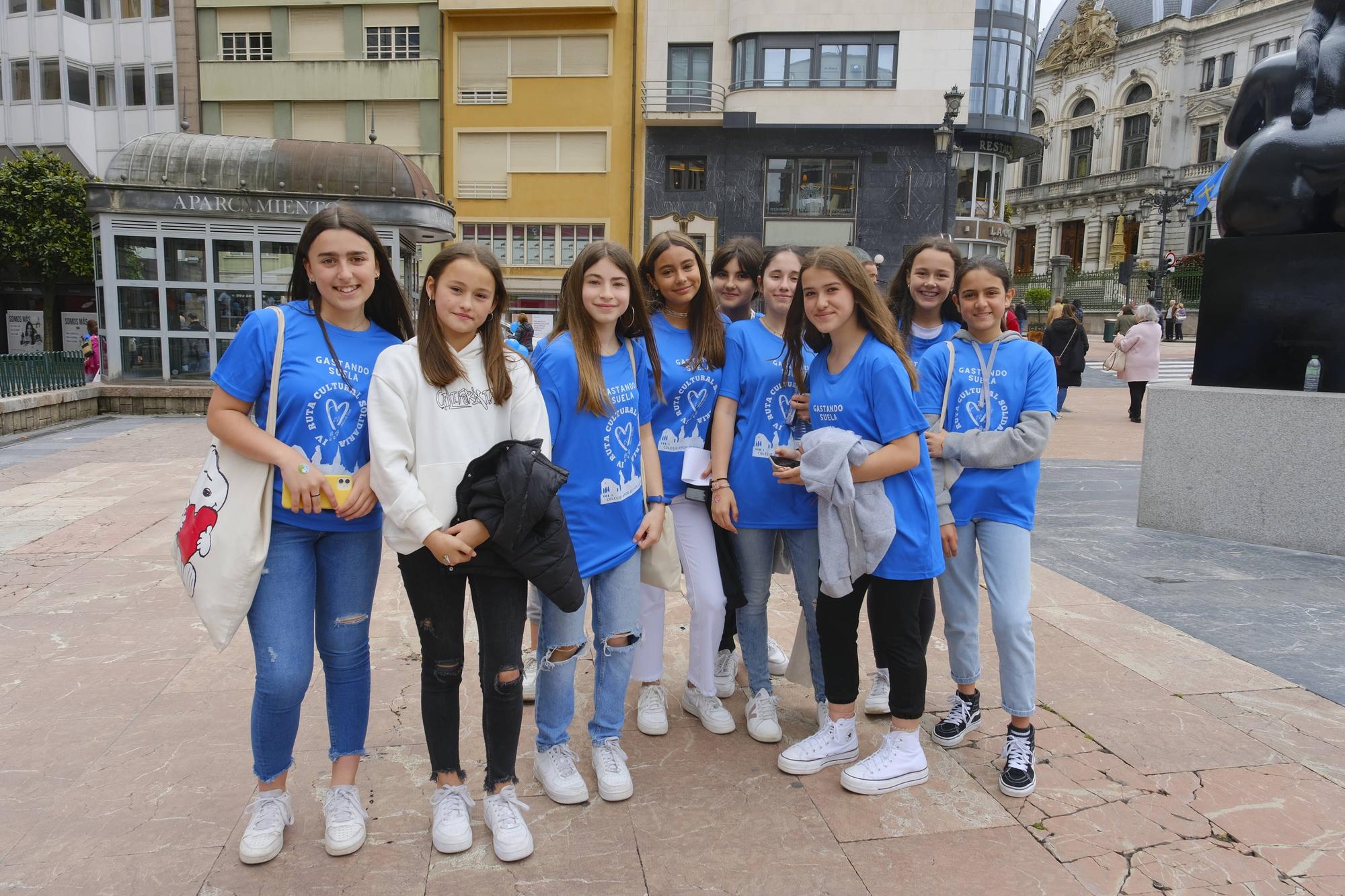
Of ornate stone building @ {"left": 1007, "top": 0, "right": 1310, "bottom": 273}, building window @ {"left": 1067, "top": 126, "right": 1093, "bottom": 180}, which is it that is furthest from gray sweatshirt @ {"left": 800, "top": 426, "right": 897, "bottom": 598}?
building window @ {"left": 1067, "top": 126, "right": 1093, "bottom": 180}

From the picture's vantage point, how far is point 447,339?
2557 mm

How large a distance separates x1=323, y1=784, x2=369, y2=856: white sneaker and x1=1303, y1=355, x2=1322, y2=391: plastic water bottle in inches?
241

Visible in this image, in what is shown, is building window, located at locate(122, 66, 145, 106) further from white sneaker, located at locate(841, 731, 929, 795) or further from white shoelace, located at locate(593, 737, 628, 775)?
white sneaker, located at locate(841, 731, 929, 795)

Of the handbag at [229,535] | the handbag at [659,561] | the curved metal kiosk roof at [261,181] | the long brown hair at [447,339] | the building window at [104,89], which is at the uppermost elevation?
the building window at [104,89]

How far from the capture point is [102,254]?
43.8 ft

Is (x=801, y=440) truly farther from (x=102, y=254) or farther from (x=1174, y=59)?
(x=1174, y=59)

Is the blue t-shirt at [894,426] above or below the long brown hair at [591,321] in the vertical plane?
below

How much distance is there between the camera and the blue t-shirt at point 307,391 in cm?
240

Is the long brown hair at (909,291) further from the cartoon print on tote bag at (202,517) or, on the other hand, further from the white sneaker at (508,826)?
the cartoon print on tote bag at (202,517)

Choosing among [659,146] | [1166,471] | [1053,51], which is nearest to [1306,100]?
[1166,471]

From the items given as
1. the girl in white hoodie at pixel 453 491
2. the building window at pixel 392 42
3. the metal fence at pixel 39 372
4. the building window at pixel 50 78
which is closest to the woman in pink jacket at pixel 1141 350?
the girl in white hoodie at pixel 453 491

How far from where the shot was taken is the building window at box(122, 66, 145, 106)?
28.8 meters

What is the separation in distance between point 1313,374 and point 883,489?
4.54m

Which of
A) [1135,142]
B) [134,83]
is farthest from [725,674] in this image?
[1135,142]
